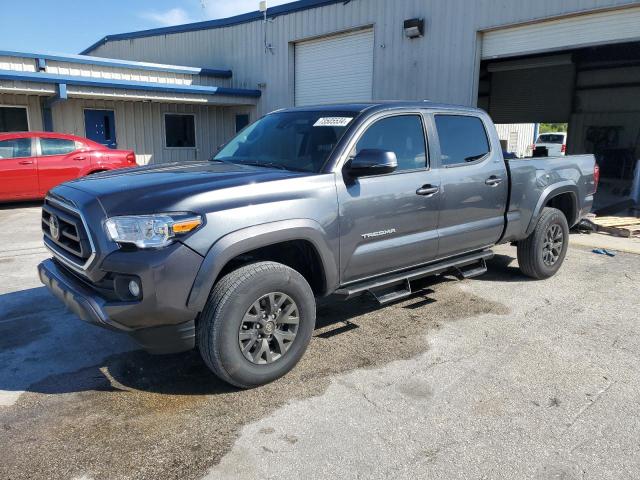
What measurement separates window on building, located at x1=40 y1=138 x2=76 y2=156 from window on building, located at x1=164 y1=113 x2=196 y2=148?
6.82 m

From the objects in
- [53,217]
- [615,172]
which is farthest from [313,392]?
[615,172]

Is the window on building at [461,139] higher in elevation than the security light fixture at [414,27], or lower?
→ lower

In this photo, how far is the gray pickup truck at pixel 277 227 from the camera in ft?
9.78

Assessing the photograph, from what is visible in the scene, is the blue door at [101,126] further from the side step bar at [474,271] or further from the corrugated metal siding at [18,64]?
the side step bar at [474,271]

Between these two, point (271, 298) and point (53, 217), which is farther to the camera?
point (53, 217)

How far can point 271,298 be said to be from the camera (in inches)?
133

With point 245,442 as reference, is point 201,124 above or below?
above

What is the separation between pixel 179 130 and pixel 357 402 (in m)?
16.8

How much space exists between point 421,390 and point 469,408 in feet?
1.13

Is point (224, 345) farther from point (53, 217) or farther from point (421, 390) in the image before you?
point (53, 217)

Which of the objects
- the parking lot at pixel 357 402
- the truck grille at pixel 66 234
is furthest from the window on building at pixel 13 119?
the truck grille at pixel 66 234

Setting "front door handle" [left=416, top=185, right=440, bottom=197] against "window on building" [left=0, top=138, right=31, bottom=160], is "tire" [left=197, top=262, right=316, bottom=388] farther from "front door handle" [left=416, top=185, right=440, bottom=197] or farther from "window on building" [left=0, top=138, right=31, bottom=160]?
"window on building" [left=0, top=138, right=31, bottom=160]

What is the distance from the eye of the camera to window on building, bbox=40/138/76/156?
11.0 metres

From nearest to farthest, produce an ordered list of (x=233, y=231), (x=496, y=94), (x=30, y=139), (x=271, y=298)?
(x=233, y=231) < (x=271, y=298) < (x=30, y=139) < (x=496, y=94)
